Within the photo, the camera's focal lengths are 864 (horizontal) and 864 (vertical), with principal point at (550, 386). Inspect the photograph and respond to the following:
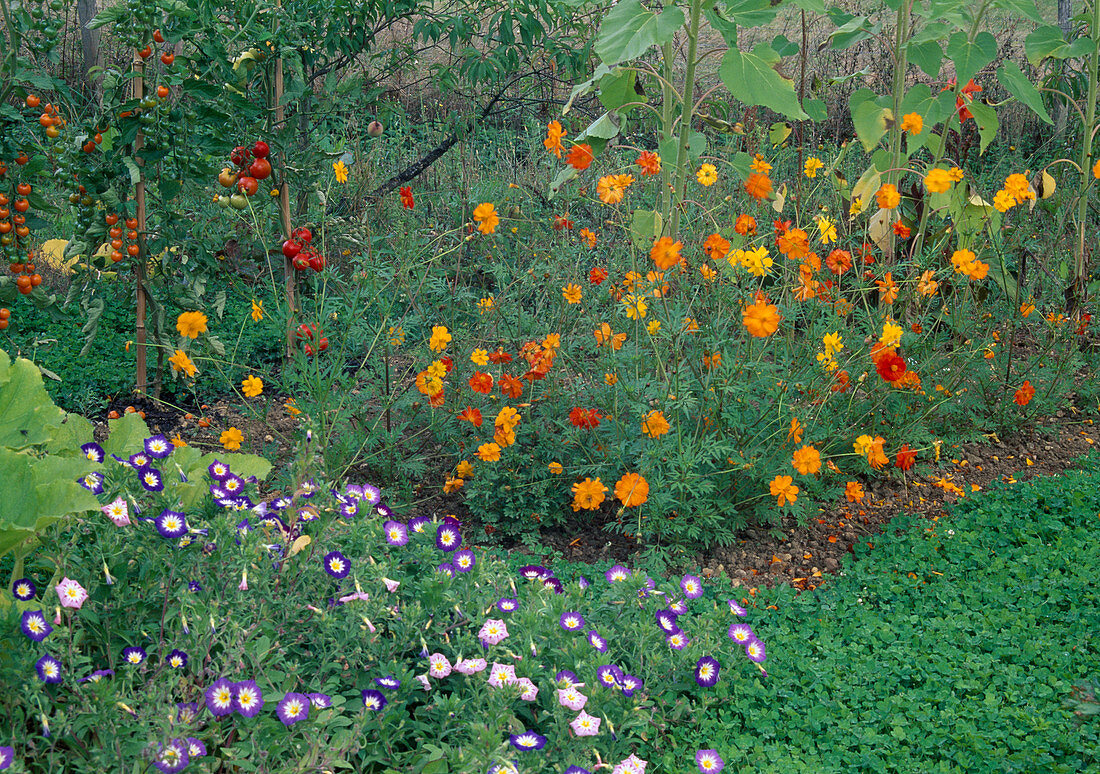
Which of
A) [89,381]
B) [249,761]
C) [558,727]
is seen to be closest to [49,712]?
[249,761]

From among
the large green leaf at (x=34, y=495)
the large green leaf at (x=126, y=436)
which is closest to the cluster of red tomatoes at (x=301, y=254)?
the large green leaf at (x=126, y=436)

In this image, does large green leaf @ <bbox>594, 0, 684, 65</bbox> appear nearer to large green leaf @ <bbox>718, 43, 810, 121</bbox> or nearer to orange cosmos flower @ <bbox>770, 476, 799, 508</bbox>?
large green leaf @ <bbox>718, 43, 810, 121</bbox>

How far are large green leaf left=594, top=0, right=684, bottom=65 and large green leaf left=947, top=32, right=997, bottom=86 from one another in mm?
1293

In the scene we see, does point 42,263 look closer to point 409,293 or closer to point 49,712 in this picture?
point 409,293

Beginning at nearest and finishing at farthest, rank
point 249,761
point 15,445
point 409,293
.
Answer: point 249,761 → point 15,445 → point 409,293

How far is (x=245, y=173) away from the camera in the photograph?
325 centimetres

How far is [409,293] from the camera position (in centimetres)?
322

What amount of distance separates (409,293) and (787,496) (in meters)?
1.56

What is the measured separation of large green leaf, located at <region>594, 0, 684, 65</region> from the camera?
2.79 metres

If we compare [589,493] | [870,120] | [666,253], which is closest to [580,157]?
[666,253]

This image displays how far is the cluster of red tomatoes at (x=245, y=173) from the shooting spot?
10.3 ft

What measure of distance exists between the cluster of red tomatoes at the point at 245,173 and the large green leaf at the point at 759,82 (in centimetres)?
169

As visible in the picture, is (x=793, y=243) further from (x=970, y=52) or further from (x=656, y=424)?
(x=970, y=52)

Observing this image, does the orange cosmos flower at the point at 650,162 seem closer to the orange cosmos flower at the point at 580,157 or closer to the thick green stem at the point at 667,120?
the orange cosmos flower at the point at 580,157
